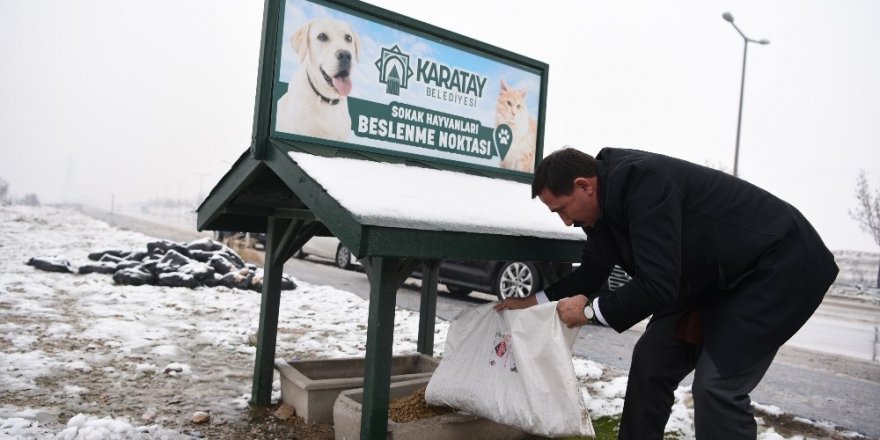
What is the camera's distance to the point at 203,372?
5.30m

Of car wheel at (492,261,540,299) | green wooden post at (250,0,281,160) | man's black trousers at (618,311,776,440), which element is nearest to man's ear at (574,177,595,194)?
man's black trousers at (618,311,776,440)

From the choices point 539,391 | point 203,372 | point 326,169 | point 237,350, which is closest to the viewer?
point 539,391

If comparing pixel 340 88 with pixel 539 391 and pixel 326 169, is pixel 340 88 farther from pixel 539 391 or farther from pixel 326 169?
pixel 539 391

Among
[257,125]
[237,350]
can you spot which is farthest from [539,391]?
[237,350]

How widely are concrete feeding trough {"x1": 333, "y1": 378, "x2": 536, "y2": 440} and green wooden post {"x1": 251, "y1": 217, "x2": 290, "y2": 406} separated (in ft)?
3.18

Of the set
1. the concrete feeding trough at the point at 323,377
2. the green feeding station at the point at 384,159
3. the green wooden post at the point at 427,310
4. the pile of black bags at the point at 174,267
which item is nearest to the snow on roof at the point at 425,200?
the green feeding station at the point at 384,159

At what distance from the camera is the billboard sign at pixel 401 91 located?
3764 mm

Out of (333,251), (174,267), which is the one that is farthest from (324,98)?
(333,251)

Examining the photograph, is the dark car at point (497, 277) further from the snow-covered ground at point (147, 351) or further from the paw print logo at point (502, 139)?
the paw print logo at point (502, 139)

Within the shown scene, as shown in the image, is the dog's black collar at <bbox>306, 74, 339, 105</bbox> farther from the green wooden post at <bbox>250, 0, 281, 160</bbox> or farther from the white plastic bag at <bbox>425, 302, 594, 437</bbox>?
the white plastic bag at <bbox>425, 302, 594, 437</bbox>

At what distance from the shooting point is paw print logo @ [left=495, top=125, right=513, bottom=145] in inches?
191

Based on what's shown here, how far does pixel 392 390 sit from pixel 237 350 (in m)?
3.06

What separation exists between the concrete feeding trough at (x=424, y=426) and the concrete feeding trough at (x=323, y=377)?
0.39 m

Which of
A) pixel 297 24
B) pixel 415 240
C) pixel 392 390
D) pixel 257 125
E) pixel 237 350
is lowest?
pixel 237 350
